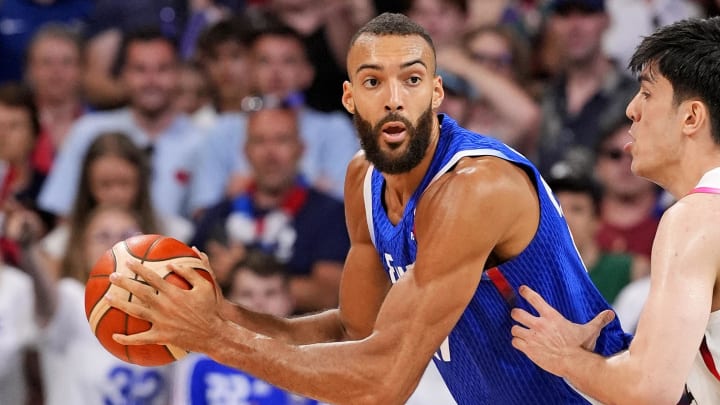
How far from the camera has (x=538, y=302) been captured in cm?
384

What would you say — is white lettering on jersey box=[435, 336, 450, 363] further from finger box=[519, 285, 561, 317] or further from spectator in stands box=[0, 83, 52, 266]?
spectator in stands box=[0, 83, 52, 266]

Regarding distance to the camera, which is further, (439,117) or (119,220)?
(119,220)

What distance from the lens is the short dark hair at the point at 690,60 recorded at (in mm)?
A: 3693

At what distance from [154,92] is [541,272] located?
4.80 meters

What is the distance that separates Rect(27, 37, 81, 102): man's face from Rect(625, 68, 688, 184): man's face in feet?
18.2

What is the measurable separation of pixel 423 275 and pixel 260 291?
307 centimetres

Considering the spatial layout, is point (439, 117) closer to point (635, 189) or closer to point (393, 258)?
point (393, 258)

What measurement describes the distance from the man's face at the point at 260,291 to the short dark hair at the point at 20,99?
238 cm

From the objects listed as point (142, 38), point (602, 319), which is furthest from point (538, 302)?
point (142, 38)

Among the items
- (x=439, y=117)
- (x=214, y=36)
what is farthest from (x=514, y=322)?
(x=214, y=36)

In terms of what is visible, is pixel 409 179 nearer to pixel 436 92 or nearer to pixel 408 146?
pixel 408 146

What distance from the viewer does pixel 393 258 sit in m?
4.23

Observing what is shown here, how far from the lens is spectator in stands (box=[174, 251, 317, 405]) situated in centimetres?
632

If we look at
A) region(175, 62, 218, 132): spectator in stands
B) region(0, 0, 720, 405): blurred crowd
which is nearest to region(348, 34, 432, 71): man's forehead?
region(0, 0, 720, 405): blurred crowd
